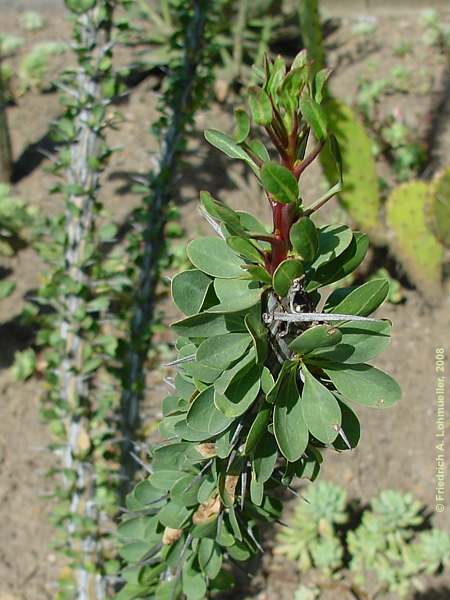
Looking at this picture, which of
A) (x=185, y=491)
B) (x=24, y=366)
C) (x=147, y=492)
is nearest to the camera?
(x=185, y=491)

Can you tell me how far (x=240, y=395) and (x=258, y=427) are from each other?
49 millimetres

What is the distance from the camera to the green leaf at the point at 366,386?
0.92 metres

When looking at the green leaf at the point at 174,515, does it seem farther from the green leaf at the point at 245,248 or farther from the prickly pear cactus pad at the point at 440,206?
the prickly pear cactus pad at the point at 440,206

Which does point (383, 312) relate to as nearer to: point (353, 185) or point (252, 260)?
point (353, 185)

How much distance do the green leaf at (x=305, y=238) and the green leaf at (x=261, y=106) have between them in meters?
0.12

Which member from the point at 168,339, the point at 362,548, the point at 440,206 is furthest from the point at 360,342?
the point at 168,339

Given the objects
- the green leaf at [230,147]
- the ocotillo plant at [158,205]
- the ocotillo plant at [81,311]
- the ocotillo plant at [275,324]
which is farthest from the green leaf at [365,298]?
the ocotillo plant at [158,205]

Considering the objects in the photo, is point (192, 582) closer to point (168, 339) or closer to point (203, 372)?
point (203, 372)

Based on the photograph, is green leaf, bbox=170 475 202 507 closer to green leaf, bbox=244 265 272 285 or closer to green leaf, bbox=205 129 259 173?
green leaf, bbox=244 265 272 285

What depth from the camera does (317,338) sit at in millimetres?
833

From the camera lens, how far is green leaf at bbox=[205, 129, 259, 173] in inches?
33.5

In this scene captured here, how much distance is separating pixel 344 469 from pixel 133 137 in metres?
2.16

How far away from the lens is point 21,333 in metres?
2.81

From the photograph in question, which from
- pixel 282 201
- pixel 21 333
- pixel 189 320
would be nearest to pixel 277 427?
pixel 189 320
